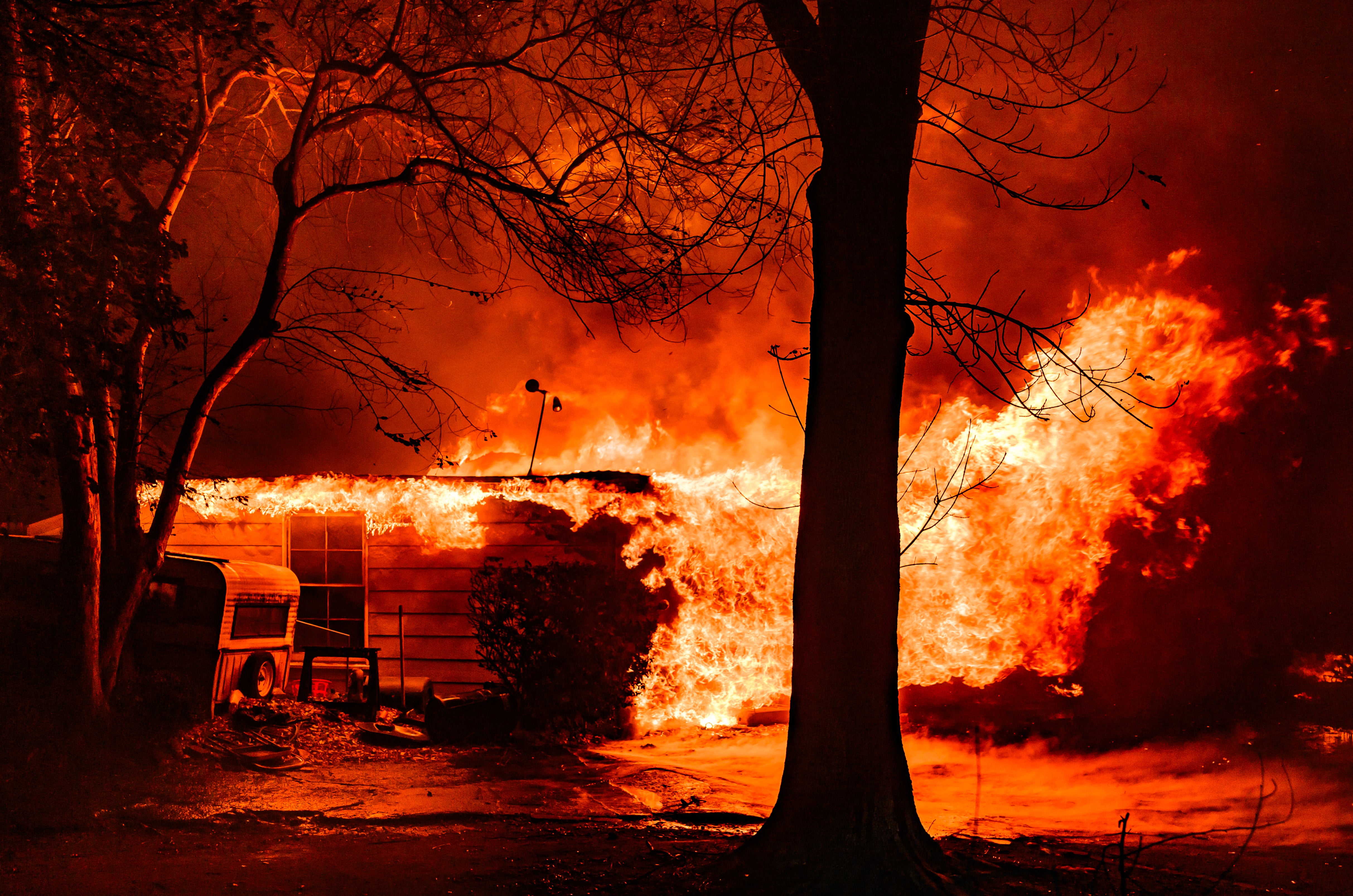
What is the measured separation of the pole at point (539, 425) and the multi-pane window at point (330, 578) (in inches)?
110

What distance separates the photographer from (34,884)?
18.8 feet

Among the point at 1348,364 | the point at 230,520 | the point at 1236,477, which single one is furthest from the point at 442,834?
the point at 1348,364

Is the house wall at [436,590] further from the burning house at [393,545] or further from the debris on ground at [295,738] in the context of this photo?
the debris on ground at [295,738]

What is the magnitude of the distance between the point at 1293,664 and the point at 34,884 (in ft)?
41.8

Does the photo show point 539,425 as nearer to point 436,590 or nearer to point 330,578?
point 436,590

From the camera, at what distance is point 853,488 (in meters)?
5.50

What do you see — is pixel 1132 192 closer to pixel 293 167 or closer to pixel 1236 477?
pixel 1236 477

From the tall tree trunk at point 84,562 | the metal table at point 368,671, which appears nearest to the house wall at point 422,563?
the metal table at point 368,671

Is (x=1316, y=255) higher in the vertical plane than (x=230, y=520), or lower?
higher

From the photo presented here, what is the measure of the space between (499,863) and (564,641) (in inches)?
186

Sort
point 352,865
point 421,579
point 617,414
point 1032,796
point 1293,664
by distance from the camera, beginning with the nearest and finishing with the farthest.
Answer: point 352,865, point 1032,796, point 1293,664, point 421,579, point 617,414

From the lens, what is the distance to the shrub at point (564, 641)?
11016mm

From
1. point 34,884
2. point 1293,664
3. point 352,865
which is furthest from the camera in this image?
point 1293,664

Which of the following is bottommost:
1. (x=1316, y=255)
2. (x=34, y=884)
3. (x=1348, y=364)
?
(x=34, y=884)
